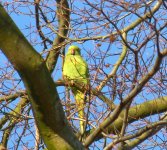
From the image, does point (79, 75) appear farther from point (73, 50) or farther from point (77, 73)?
point (73, 50)

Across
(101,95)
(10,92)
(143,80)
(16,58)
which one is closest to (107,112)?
(101,95)

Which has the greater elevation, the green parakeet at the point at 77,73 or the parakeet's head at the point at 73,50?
the parakeet's head at the point at 73,50

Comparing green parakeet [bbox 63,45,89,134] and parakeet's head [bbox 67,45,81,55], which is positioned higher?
parakeet's head [bbox 67,45,81,55]

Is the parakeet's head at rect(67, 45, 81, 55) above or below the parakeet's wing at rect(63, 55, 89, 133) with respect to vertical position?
above

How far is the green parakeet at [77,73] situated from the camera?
3.82 metres

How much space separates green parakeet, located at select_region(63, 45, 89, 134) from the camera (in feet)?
12.5

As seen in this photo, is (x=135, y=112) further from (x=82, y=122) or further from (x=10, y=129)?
(x=10, y=129)

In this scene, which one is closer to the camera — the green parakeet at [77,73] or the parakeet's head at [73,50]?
the green parakeet at [77,73]

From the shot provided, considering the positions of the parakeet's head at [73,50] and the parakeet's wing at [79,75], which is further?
the parakeet's head at [73,50]

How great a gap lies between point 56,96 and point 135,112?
156 cm

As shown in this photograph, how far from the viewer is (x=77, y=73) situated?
4.99 metres

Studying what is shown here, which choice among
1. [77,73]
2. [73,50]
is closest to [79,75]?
[77,73]

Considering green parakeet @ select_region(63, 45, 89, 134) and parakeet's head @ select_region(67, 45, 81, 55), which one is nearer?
green parakeet @ select_region(63, 45, 89, 134)

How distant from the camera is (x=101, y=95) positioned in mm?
3650
